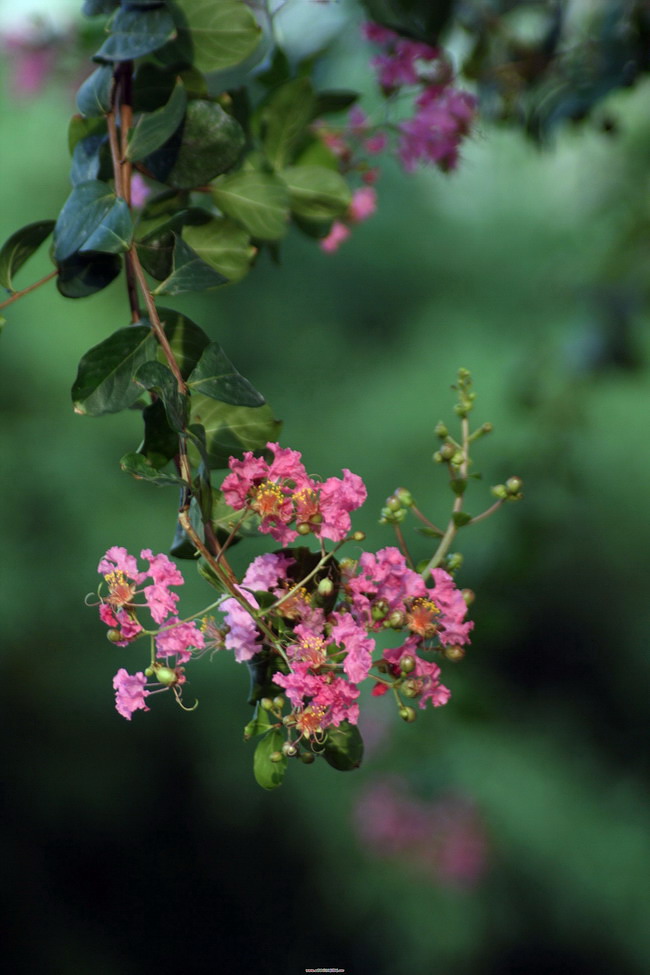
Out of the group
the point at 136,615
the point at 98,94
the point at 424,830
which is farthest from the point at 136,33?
the point at 424,830

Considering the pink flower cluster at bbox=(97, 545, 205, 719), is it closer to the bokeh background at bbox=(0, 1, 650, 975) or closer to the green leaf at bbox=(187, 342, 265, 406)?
the green leaf at bbox=(187, 342, 265, 406)

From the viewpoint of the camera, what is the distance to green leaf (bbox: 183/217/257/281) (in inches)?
25.8

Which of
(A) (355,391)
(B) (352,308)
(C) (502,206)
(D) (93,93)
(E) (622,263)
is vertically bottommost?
(D) (93,93)

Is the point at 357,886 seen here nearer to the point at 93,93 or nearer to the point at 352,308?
the point at 352,308

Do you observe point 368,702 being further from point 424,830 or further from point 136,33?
point 136,33

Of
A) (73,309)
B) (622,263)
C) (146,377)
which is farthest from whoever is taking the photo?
(73,309)

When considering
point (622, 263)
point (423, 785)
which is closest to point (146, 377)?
point (622, 263)

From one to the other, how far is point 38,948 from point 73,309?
2.40 m

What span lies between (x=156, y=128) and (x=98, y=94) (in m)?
0.06

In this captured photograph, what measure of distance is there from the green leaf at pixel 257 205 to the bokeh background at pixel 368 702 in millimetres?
2185

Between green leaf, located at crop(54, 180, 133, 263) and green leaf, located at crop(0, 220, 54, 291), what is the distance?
0.11ft

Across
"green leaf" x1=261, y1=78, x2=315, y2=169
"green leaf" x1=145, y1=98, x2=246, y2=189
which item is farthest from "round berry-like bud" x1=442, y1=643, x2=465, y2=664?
"green leaf" x1=261, y1=78, x2=315, y2=169

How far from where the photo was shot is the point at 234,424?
0.55 m

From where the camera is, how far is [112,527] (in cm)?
352
